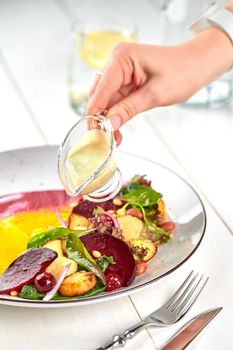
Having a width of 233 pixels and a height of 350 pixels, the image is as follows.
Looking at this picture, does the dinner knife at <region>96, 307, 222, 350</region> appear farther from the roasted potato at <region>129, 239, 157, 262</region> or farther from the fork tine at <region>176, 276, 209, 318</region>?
the roasted potato at <region>129, 239, 157, 262</region>

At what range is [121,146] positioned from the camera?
204 centimetres

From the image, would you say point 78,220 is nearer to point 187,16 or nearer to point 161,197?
point 161,197

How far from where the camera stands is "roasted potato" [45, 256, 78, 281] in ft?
4.57

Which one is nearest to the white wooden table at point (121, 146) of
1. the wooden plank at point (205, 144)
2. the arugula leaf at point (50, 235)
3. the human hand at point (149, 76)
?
the wooden plank at point (205, 144)

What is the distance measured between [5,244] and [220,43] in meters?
0.67

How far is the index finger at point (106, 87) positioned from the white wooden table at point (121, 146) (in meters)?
0.31

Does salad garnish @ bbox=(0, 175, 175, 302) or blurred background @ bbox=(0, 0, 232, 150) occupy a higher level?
blurred background @ bbox=(0, 0, 232, 150)

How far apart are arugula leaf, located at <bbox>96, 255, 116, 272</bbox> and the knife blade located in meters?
0.16

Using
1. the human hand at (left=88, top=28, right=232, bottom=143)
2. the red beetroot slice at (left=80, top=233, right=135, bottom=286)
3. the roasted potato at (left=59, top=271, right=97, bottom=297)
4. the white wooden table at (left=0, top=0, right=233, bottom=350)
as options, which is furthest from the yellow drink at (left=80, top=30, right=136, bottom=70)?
the roasted potato at (left=59, top=271, right=97, bottom=297)

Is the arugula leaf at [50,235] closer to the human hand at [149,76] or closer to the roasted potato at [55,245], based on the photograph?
the roasted potato at [55,245]

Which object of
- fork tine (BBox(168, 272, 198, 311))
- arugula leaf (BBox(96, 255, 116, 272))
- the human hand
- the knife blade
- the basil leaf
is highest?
the human hand

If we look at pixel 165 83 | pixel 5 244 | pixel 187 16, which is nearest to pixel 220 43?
pixel 165 83

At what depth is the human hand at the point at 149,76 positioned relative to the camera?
5.53 ft

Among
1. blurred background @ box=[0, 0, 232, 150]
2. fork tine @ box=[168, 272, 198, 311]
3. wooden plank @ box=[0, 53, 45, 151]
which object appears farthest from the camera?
blurred background @ box=[0, 0, 232, 150]
